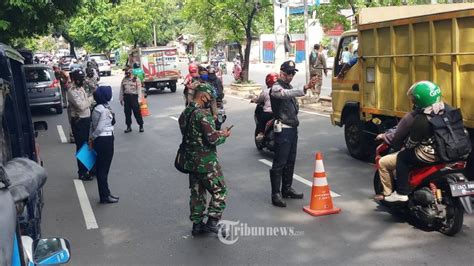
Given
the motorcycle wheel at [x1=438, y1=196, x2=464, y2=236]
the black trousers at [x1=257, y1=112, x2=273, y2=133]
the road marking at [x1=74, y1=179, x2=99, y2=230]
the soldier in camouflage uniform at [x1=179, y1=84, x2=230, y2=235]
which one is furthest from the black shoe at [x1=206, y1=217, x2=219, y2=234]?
the black trousers at [x1=257, y1=112, x2=273, y2=133]

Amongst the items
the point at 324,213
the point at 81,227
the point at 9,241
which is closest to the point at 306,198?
the point at 324,213

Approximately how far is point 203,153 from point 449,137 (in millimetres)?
2511

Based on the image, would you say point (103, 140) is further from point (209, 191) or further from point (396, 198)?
point (396, 198)

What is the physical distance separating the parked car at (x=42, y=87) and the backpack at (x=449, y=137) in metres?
15.0

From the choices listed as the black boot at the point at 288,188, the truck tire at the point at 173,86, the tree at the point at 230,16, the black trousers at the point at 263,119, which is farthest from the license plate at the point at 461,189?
the truck tire at the point at 173,86

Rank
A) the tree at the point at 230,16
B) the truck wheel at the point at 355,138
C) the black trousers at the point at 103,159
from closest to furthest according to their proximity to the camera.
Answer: the black trousers at the point at 103,159 < the truck wheel at the point at 355,138 < the tree at the point at 230,16

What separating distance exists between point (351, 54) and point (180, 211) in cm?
450

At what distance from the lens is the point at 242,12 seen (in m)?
23.2

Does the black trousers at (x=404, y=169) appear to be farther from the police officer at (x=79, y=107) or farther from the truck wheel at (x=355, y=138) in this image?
the police officer at (x=79, y=107)

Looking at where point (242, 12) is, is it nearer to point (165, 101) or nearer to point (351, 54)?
point (165, 101)

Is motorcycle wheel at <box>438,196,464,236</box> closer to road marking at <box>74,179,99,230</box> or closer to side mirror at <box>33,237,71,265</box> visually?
road marking at <box>74,179,99,230</box>

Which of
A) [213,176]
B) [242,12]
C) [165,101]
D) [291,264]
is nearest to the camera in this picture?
[291,264]

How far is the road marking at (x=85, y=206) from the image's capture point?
651cm

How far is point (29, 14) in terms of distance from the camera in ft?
38.2
